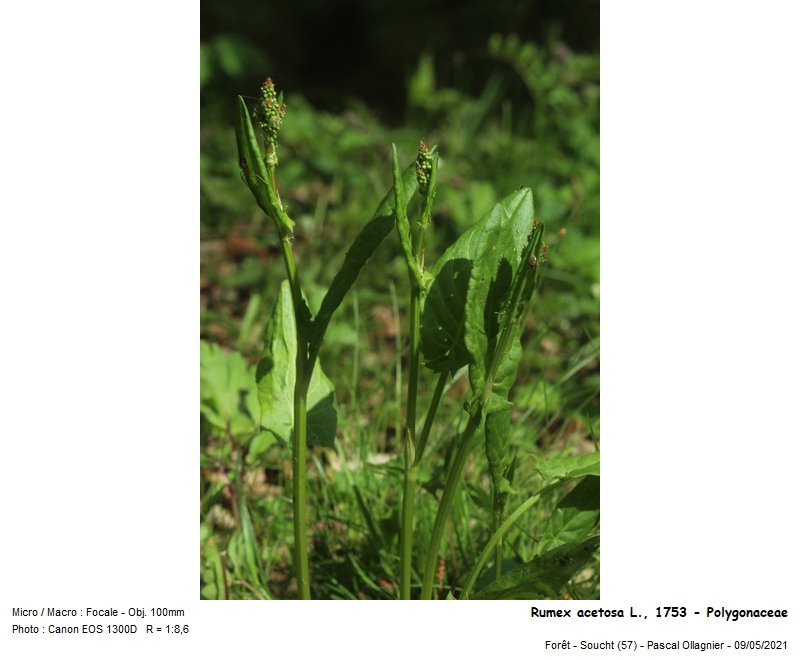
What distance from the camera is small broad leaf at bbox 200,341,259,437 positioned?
122cm

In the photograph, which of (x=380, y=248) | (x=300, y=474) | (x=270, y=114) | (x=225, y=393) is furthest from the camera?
(x=380, y=248)

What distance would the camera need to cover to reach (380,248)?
6.15 feet

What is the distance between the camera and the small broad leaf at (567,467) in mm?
787

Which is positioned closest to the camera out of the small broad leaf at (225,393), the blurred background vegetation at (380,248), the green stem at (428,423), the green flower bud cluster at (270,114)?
the green flower bud cluster at (270,114)

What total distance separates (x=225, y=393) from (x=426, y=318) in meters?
0.56

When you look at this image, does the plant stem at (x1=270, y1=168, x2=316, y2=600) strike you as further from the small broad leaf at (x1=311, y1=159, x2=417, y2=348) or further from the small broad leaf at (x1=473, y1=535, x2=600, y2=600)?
the small broad leaf at (x1=473, y1=535, x2=600, y2=600)

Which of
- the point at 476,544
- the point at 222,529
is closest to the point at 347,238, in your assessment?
the point at 222,529

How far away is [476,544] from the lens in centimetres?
108

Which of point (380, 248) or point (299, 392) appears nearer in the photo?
point (299, 392)

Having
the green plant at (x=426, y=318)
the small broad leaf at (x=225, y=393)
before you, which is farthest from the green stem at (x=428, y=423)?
the small broad leaf at (x=225, y=393)

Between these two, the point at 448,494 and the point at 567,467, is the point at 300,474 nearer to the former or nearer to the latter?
the point at 448,494

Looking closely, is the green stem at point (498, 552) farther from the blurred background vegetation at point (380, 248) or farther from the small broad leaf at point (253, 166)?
the small broad leaf at point (253, 166)

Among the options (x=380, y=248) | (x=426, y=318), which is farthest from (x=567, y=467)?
(x=380, y=248)

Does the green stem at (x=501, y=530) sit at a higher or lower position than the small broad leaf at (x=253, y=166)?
lower
